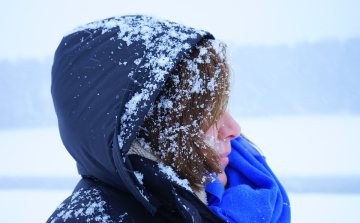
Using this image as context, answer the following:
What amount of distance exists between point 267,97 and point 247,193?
3.09 metres

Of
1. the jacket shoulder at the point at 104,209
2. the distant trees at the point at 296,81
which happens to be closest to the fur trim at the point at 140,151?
the jacket shoulder at the point at 104,209

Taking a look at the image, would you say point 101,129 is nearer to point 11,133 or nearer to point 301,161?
point 301,161

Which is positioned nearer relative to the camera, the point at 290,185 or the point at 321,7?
the point at 290,185

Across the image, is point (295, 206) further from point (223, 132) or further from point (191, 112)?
point (191, 112)

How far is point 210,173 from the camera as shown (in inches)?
33.1

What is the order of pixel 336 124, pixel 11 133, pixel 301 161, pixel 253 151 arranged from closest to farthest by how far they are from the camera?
pixel 253 151 → pixel 301 161 → pixel 336 124 → pixel 11 133

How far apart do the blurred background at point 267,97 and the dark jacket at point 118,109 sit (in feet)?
5.37

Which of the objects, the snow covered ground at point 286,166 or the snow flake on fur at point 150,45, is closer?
the snow flake on fur at point 150,45

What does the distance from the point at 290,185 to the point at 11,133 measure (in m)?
3.59

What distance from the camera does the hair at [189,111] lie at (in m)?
0.75

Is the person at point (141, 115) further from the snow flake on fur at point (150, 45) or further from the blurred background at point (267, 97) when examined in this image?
the blurred background at point (267, 97)

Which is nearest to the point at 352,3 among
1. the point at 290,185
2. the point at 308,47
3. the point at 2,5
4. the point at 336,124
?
the point at 308,47

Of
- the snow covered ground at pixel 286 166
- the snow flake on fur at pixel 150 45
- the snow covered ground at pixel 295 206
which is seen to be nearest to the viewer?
the snow flake on fur at pixel 150 45

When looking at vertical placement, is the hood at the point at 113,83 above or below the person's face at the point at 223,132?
above
